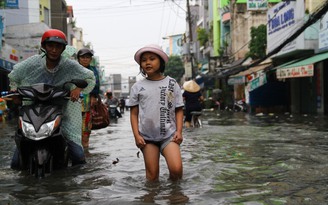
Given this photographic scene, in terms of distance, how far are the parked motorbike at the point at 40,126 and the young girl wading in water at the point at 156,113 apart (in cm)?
71

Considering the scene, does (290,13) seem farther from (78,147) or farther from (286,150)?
(78,147)

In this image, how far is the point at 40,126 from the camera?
4.48 meters

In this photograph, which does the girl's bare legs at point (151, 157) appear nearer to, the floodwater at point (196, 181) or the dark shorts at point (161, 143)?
the dark shorts at point (161, 143)

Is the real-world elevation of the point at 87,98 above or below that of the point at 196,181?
above

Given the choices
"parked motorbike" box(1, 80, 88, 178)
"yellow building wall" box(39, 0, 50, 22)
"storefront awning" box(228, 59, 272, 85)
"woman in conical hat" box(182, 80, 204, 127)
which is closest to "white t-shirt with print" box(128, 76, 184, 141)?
"parked motorbike" box(1, 80, 88, 178)

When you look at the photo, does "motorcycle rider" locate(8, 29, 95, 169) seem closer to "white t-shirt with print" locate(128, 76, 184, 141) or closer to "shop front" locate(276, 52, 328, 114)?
"white t-shirt with print" locate(128, 76, 184, 141)

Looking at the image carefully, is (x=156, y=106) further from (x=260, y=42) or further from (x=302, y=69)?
(x=260, y=42)

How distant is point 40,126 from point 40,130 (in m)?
0.04

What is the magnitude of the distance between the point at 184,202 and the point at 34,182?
70.2 inches

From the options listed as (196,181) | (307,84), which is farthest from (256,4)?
(196,181)

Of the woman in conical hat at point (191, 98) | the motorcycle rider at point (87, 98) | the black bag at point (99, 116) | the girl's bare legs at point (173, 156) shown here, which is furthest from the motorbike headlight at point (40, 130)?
the woman in conical hat at point (191, 98)

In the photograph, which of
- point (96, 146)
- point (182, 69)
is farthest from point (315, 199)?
point (182, 69)

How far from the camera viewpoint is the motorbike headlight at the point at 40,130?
4457mm

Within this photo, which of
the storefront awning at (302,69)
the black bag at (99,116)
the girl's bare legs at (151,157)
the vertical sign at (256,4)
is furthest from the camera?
the vertical sign at (256,4)
